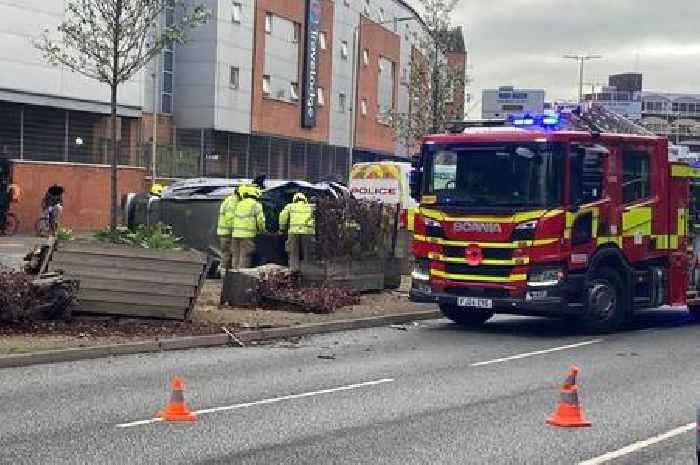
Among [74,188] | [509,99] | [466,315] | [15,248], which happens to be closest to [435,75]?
[509,99]

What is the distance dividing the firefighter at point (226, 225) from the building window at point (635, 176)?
22.8ft

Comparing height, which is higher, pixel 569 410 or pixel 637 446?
pixel 569 410

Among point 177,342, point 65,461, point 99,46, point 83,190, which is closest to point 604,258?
point 177,342

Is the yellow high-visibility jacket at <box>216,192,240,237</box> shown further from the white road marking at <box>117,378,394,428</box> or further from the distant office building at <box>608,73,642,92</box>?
the distant office building at <box>608,73,642,92</box>

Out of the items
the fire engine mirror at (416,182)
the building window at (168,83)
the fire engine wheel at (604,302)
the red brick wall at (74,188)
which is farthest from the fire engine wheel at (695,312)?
the building window at (168,83)

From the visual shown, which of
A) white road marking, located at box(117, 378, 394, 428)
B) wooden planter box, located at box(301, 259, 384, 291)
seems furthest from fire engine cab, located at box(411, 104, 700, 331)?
→ white road marking, located at box(117, 378, 394, 428)

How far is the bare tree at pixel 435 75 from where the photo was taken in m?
35.0

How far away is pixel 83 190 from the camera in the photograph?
3453 cm

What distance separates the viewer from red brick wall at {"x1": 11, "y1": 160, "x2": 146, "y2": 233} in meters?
32.3

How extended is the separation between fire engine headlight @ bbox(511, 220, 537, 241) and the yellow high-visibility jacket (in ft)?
20.6

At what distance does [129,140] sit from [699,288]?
24.8 metres

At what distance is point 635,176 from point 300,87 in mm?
36736

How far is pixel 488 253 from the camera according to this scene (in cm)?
1473

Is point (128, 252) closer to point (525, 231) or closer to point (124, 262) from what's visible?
point (124, 262)
